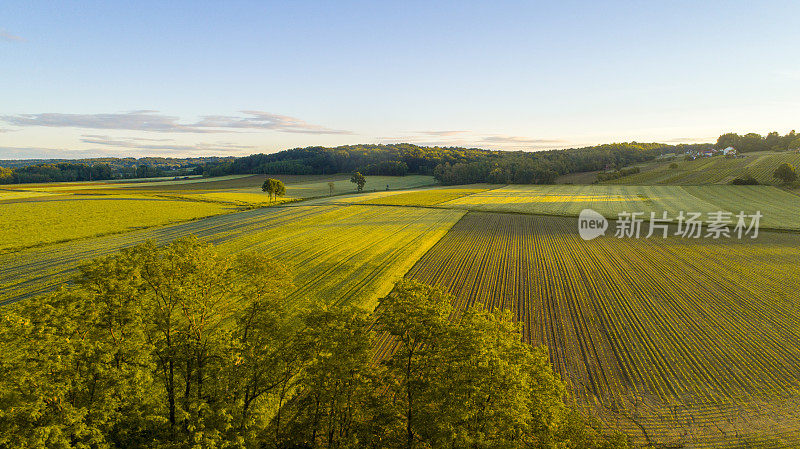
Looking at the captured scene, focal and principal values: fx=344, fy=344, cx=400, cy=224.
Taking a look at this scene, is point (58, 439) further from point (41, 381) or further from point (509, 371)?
point (509, 371)

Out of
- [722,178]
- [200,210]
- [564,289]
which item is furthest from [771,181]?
[200,210]

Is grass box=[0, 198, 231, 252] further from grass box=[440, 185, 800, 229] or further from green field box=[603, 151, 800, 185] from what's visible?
green field box=[603, 151, 800, 185]

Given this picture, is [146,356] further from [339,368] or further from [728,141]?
[728,141]

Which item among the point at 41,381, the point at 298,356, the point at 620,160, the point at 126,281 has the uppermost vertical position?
the point at 620,160

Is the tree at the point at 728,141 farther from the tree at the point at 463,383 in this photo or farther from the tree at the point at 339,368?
the tree at the point at 339,368

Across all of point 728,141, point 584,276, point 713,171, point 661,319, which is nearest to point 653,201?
point 713,171

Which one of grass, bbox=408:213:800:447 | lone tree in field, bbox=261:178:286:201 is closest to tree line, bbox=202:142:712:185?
lone tree in field, bbox=261:178:286:201
